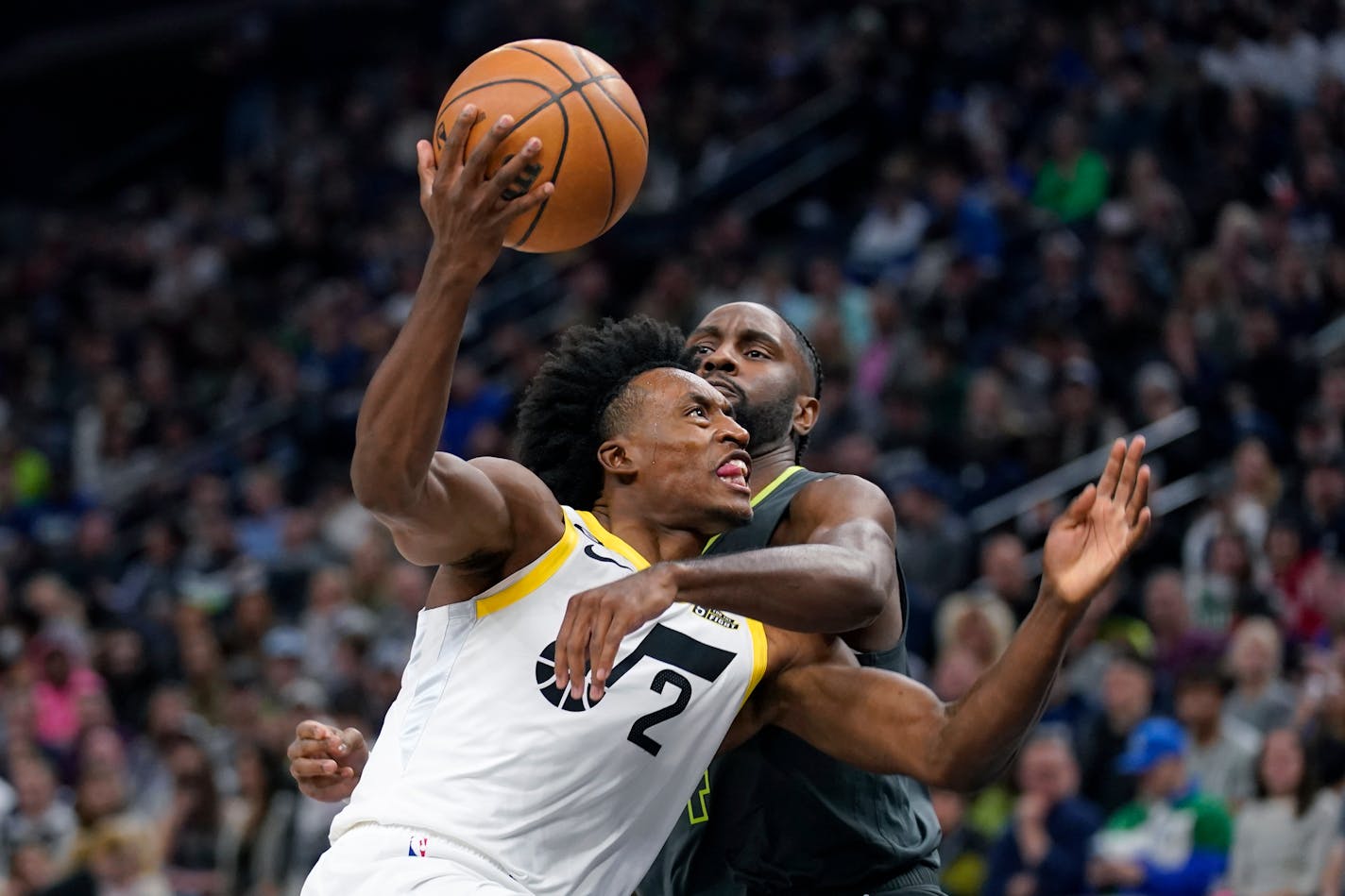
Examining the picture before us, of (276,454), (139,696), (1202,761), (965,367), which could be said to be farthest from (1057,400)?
(276,454)

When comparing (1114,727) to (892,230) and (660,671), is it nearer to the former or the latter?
(660,671)

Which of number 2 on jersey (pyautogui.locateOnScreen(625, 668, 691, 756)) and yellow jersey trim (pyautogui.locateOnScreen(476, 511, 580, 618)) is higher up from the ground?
yellow jersey trim (pyautogui.locateOnScreen(476, 511, 580, 618))

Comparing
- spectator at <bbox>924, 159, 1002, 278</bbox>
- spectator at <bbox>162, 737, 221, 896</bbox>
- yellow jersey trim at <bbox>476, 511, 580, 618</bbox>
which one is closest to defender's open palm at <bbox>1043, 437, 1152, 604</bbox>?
yellow jersey trim at <bbox>476, 511, 580, 618</bbox>

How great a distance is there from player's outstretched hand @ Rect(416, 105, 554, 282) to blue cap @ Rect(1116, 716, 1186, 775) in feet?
15.5

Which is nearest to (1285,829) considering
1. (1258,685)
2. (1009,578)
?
(1258,685)

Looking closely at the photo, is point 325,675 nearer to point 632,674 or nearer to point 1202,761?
point 1202,761

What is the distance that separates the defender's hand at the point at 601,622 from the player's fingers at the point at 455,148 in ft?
2.86

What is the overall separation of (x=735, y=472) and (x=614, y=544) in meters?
0.35

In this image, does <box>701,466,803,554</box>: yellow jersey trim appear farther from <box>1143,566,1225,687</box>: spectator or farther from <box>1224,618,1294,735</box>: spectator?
<box>1143,566,1225,687</box>: spectator

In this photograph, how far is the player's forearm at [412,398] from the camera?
3.51 meters

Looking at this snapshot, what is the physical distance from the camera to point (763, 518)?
15.4ft

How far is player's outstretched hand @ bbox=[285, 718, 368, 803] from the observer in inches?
174

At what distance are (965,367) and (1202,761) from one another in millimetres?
4010

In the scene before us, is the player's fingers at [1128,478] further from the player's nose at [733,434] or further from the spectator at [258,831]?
the spectator at [258,831]
